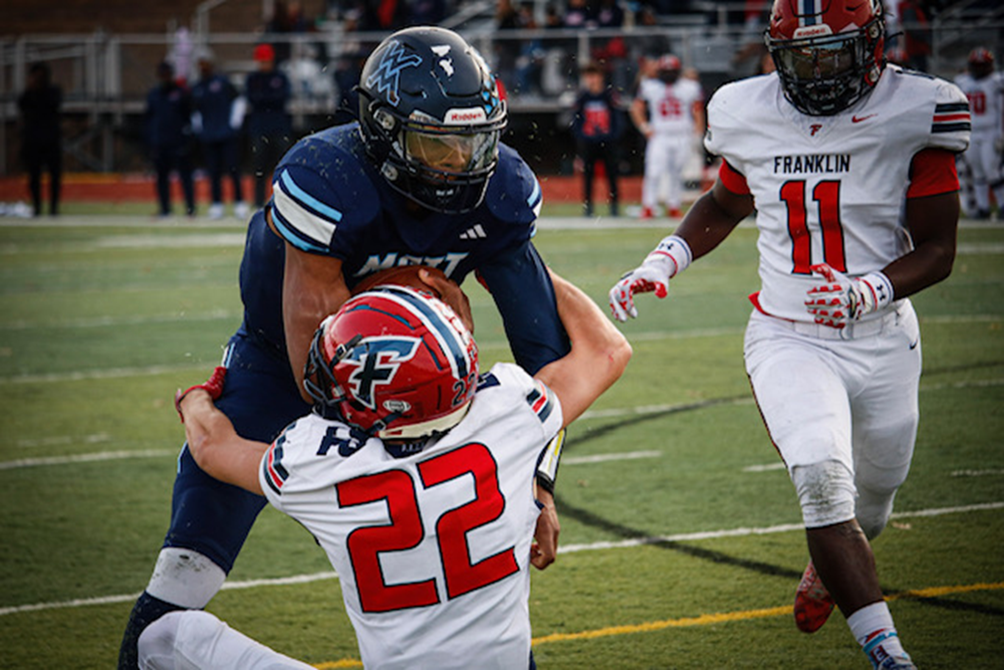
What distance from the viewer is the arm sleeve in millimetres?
3008

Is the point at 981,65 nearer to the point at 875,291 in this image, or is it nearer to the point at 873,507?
the point at 873,507

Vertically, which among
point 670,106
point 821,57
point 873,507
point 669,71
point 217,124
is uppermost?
point 821,57

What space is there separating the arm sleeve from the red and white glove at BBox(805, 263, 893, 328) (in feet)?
2.47

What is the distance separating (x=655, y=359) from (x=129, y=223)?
11753mm

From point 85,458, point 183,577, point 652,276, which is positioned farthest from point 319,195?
point 85,458

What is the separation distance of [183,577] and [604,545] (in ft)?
7.10

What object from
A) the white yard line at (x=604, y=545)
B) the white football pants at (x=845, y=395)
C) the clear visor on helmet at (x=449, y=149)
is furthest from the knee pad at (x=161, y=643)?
the white yard line at (x=604, y=545)

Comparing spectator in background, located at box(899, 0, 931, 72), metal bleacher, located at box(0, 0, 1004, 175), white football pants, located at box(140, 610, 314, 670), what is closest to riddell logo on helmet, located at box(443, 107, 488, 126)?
white football pants, located at box(140, 610, 314, 670)

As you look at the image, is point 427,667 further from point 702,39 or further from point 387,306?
point 702,39

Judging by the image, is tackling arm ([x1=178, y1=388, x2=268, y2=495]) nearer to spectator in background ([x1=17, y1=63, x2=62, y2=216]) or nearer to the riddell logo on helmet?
the riddell logo on helmet

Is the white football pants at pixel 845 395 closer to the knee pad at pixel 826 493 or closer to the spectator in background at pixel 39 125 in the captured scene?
the knee pad at pixel 826 493

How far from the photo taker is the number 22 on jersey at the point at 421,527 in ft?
7.50

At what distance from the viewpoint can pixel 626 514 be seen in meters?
5.15

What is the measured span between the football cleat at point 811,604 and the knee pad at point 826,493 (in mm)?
590
